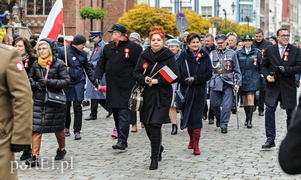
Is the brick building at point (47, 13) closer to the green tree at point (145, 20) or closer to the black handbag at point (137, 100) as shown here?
the green tree at point (145, 20)

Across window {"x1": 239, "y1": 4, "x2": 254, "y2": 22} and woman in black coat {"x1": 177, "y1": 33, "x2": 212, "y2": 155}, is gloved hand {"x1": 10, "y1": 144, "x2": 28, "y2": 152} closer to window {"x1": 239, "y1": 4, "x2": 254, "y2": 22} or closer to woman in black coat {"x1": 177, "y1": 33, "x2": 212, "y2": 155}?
woman in black coat {"x1": 177, "y1": 33, "x2": 212, "y2": 155}

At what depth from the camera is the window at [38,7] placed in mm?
54875

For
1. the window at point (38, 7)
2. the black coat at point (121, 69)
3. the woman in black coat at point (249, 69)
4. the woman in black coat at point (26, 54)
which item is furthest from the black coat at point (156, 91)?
the window at point (38, 7)

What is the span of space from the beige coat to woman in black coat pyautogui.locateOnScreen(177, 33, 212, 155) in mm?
5436

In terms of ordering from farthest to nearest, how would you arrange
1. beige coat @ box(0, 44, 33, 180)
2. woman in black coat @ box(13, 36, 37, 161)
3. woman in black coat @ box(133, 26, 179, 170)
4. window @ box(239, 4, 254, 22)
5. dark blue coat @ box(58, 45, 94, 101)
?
window @ box(239, 4, 254, 22) < dark blue coat @ box(58, 45, 94, 101) < woman in black coat @ box(13, 36, 37, 161) < woman in black coat @ box(133, 26, 179, 170) < beige coat @ box(0, 44, 33, 180)

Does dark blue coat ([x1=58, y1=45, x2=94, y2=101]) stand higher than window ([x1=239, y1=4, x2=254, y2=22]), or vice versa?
window ([x1=239, y1=4, x2=254, y2=22])

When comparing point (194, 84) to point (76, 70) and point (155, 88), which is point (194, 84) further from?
point (76, 70)

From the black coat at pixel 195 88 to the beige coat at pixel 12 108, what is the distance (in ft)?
18.0

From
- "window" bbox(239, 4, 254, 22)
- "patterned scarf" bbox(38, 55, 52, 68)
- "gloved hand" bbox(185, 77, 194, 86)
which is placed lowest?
"gloved hand" bbox(185, 77, 194, 86)

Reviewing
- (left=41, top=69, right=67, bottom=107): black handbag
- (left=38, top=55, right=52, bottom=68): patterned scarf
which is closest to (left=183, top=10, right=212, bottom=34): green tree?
(left=38, top=55, right=52, bottom=68): patterned scarf

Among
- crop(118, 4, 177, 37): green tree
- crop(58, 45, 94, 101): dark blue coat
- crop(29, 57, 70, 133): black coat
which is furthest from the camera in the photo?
crop(118, 4, 177, 37): green tree

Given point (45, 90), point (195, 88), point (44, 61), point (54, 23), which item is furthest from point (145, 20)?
point (45, 90)

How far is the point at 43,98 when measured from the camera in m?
8.55

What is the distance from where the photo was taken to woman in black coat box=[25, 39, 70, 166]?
845 centimetres
